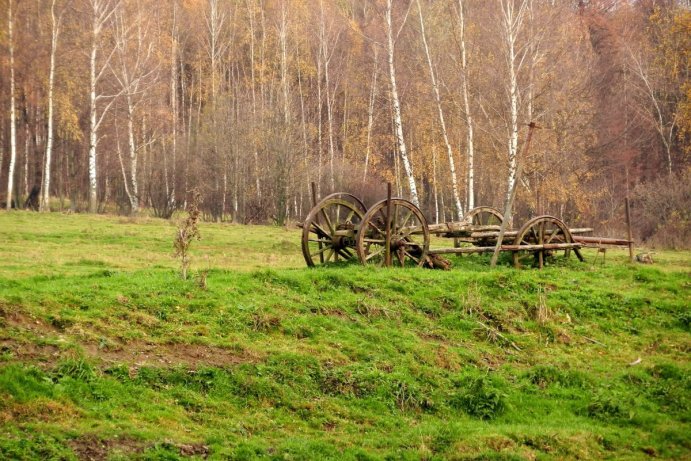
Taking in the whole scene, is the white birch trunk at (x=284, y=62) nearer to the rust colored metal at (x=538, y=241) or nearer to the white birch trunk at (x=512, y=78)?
the white birch trunk at (x=512, y=78)

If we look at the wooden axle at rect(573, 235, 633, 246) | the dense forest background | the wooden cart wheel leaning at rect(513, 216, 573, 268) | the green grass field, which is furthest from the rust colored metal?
the dense forest background

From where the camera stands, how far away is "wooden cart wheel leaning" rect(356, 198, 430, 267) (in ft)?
57.9

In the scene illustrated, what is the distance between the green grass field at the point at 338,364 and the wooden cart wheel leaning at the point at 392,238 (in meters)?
0.84

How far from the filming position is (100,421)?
31.1ft

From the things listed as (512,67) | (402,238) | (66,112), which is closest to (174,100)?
(66,112)

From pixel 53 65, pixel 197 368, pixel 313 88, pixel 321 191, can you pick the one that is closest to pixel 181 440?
pixel 197 368

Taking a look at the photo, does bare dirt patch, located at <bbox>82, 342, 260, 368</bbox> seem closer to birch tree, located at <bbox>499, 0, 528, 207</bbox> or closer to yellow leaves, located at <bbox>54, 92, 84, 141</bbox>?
birch tree, located at <bbox>499, 0, 528, 207</bbox>

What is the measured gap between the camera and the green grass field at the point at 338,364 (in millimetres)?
9828

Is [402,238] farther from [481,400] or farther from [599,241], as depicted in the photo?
[481,400]

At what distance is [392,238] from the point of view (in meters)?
18.4

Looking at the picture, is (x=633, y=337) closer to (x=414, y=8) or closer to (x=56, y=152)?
(x=414, y=8)

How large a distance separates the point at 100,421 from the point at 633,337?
1082 centimetres

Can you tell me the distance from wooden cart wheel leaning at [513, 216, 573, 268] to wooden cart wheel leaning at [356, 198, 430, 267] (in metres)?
2.61

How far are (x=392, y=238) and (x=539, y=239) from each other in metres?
4.31
